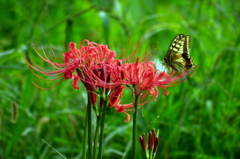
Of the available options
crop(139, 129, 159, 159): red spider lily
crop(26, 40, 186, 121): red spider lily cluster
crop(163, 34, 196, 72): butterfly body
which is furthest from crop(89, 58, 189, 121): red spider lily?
crop(163, 34, 196, 72): butterfly body

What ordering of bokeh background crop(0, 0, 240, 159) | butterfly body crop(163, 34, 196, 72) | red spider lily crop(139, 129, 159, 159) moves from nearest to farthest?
red spider lily crop(139, 129, 159, 159), butterfly body crop(163, 34, 196, 72), bokeh background crop(0, 0, 240, 159)

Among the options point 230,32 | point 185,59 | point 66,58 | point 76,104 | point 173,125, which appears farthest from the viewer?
point 230,32

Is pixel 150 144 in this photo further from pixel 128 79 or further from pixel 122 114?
pixel 122 114

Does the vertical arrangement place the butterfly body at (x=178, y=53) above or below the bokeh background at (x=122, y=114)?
above

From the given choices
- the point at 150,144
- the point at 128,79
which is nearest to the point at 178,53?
the point at 128,79

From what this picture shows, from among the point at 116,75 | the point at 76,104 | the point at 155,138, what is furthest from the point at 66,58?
the point at 76,104

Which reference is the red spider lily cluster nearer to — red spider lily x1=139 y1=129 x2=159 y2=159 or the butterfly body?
red spider lily x1=139 y1=129 x2=159 y2=159

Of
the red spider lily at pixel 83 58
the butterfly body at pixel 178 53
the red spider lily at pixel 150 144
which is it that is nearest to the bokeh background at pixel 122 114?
the butterfly body at pixel 178 53

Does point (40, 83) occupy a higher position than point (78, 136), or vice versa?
point (40, 83)

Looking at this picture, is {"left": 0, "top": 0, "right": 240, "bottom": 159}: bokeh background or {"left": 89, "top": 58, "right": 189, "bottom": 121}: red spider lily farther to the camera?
{"left": 0, "top": 0, "right": 240, "bottom": 159}: bokeh background

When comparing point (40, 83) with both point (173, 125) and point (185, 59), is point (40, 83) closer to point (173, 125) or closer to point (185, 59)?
point (173, 125)

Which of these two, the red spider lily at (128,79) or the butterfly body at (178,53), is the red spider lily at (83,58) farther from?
the butterfly body at (178,53)
